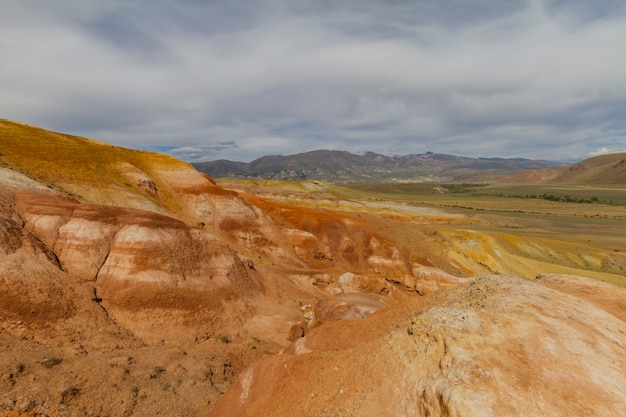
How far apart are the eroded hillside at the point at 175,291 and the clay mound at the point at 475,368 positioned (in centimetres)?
12

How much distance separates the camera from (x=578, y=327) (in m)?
10.8

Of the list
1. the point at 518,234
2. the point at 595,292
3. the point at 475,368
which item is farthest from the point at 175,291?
the point at 518,234

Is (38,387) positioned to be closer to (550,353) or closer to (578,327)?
(550,353)

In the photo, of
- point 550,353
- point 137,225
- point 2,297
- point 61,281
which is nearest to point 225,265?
point 137,225

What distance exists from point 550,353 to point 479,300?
12.5ft

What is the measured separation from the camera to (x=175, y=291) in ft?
93.1

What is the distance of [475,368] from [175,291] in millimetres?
25928

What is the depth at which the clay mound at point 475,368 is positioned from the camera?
8.23 metres

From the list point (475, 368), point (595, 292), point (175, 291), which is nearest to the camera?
point (475, 368)

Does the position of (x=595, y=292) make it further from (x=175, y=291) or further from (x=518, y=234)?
(x=518, y=234)

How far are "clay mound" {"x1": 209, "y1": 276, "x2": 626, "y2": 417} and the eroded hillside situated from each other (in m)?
0.12

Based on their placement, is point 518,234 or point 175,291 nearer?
point 175,291

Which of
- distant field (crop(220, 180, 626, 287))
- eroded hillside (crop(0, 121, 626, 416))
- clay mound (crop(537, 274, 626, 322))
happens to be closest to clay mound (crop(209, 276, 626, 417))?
eroded hillside (crop(0, 121, 626, 416))

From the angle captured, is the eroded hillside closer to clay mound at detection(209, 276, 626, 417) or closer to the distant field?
clay mound at detection(209, 276, 626, 417)
